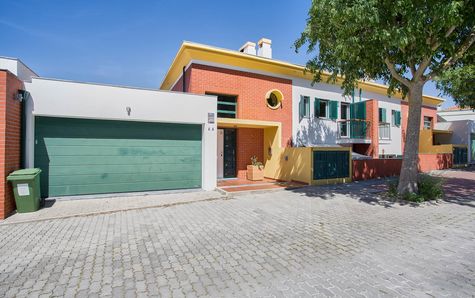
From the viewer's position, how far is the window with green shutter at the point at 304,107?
13867 mm

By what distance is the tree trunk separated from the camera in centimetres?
830

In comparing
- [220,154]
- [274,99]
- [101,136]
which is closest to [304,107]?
[274,99]

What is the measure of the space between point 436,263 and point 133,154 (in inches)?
334

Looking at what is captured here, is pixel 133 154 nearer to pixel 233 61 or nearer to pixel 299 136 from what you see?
pixel 233 61

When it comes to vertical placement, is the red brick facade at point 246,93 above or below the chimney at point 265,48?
below

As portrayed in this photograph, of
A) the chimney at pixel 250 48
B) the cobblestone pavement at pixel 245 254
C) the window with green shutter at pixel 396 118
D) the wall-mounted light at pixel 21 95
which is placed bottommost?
the cobblestone pavement at pixel 245 254

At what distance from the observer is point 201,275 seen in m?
3.44

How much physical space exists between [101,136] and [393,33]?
9226mm

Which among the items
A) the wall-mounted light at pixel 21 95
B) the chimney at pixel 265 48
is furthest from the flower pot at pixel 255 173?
the wall-mounted light at pixel 21 95

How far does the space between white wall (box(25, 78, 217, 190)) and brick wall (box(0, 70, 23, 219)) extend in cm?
45

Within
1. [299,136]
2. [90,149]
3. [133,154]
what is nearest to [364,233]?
[133,154]

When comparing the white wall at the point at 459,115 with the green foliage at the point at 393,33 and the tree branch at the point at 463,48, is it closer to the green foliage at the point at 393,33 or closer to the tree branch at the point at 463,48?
the green foliage at the point at 393,33

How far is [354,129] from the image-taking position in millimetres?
15484

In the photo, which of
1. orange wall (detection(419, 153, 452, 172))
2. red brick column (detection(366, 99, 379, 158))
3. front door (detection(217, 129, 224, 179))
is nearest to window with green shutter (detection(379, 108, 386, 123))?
red brick column (detection(366, 99, 379, 158))
